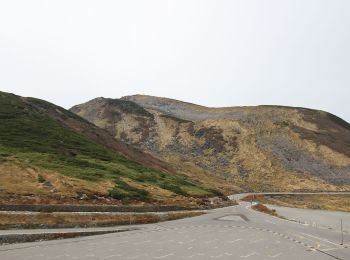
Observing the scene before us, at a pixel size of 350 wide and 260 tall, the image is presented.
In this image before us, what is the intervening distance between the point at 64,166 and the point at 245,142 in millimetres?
98353

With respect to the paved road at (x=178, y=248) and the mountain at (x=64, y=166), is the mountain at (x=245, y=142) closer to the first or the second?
the mountain at (x=64, y=166)

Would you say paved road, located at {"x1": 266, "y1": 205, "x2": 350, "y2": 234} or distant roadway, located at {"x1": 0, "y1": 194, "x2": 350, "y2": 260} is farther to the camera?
paved road, located at {"x1": 266, "y1": 205, "x2": 350, "y2": 234}

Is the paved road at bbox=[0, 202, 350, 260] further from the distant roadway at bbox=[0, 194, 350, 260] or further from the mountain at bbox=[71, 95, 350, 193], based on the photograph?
the mountain at bbox=[71, 95, 350, 193]

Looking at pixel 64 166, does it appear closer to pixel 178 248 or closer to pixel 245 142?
pixel 178 248

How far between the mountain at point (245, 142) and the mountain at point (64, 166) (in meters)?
25.0

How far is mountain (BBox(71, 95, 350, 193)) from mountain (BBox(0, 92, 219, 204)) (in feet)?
82.1

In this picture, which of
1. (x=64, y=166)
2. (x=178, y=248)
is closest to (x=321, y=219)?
(x=64, y=166)

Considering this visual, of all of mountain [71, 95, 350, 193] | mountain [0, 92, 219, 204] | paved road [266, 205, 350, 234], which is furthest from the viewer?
mountain [71, 95, 350, 193]

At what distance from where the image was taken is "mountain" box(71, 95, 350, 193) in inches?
5281

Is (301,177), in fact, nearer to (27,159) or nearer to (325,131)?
(325,131)

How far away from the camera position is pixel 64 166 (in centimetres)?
6744

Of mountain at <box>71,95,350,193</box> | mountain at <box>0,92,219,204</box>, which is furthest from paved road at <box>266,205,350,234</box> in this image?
mountain at <box>71,95,350,193</box>

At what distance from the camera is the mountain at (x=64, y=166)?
51169 mm

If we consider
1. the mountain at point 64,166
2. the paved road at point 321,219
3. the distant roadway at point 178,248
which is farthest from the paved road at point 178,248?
the mountain at point 64,166
